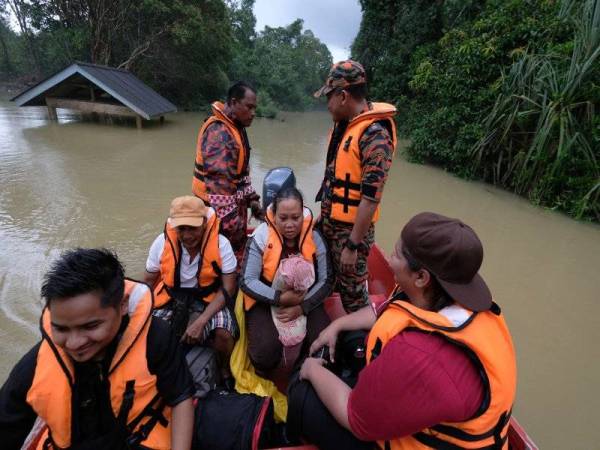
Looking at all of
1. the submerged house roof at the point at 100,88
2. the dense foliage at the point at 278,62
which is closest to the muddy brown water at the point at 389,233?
the submerged house roof at the point at 100,88

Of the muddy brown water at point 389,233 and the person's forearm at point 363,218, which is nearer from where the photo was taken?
the person's forearm at point 363,218

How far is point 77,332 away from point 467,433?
1107 mm

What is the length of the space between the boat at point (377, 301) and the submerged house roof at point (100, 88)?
28.7 ft

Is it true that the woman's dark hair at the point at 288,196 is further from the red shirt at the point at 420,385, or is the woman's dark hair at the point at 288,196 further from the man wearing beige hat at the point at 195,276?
the red shirt at the point at 420,385

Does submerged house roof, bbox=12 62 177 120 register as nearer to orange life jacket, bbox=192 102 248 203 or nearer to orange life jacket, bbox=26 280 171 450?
orange life jacket, bbox=192 102 248 203

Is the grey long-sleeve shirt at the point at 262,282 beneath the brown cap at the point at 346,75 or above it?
beneath

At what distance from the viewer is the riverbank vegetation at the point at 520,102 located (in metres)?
5.16

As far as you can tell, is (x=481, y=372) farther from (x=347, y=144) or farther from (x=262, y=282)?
(x=347, y=144)

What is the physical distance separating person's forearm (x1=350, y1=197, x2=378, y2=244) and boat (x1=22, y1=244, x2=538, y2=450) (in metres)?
0.28

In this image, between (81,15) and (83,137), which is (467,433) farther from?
(81,15)

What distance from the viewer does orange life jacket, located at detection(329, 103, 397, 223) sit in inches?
76.4

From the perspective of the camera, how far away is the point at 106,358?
3.75ft

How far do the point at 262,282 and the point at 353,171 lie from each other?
800 mm

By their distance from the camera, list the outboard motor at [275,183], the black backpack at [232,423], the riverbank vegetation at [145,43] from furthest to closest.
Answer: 1. the riverbank vegetation at [145,43]
2. the outboard motor at [275,183]
3. the black backpack at [232,423]
